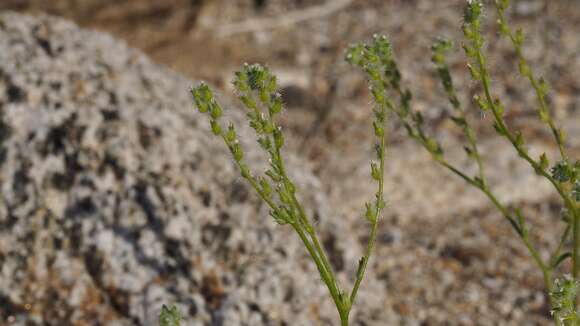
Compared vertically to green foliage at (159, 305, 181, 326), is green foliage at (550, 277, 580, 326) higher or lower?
higher

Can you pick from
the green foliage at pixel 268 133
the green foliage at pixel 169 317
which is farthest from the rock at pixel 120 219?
the green foliage at pixel 268 133

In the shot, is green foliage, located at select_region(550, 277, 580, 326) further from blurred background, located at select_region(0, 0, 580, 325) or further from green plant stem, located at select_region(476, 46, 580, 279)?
blurred background, located at select_region(0, 0, 580, 325)

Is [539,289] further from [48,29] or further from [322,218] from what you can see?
[48,29]

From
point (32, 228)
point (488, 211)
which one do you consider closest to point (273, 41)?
point (488, 211)

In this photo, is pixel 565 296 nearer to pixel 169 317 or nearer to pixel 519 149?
pixel 519 149

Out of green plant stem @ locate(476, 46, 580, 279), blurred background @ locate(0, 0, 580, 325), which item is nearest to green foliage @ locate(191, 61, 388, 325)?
green plant stem @ locate(476, 46, 580, 279)

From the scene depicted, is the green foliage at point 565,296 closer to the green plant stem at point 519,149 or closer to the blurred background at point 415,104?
the green plant stem at point 519,149

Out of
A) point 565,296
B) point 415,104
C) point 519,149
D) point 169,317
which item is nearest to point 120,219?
point 169,317
